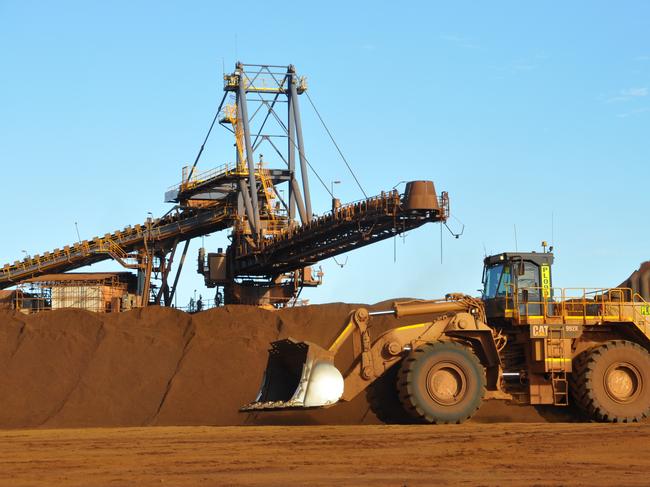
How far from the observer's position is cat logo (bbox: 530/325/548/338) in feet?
68.9

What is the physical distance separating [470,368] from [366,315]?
A: 2.29m

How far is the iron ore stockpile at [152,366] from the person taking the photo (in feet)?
81.4

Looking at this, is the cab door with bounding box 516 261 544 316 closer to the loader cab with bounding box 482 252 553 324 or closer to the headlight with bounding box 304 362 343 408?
the loader cab with bounding box 482 252 553 324

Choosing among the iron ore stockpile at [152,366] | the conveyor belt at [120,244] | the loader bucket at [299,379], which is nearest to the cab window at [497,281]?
the iron ore stockpile at [152,366]

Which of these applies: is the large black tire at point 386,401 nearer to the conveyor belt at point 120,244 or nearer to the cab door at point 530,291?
the cab door at point 530,291

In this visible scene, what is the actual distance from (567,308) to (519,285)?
4.04ft

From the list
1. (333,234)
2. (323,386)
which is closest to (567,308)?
(323,386)

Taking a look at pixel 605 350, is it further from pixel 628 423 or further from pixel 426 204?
pixel 426 204

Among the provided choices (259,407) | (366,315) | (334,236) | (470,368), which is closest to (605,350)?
(470,368)

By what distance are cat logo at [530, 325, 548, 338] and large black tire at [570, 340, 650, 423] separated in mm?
1030

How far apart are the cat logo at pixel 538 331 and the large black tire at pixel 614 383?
3.38 ft

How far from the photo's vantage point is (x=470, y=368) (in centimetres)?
1998

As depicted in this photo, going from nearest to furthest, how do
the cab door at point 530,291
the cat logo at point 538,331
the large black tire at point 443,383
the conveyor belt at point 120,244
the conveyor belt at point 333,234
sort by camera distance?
the large black tire at point 443,383, the cat logo at point 538,331, the cab door at point 530,291, the conveyor belt at point 333,234, the conveyor belt at point 120,244

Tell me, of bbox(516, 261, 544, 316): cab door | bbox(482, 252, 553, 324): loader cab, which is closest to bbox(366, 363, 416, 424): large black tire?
bbox(482, 252, 553, 324): loader cab
